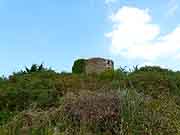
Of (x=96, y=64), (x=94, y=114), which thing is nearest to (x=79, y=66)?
(x=96, y=64)

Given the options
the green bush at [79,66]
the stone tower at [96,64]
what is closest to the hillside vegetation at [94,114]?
the stone tower at [96,64]

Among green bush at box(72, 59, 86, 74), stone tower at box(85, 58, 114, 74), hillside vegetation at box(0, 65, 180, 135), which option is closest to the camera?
hillside vegetation at box(0, 65, 180, 135)

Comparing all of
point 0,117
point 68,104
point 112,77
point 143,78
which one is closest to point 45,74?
point 112,77

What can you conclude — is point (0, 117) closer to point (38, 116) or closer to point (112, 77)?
point (38, 116)

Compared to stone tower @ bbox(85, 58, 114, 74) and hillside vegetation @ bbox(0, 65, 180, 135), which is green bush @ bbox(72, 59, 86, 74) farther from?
hillside vegetation @ bbox(0, 65, 180, 135)

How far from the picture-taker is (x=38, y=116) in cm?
945

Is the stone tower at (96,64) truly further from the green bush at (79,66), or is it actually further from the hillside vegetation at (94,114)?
the hillside vegetation at (94,114)

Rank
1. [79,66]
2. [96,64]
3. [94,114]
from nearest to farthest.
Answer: [94,114], [96,64], [79,66]

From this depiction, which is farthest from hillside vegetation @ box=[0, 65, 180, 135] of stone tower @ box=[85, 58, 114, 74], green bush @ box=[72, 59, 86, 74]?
green bush @ box=[72, 59, 86, 74]

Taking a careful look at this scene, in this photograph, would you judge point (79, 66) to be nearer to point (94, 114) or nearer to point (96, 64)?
point (96, 64)

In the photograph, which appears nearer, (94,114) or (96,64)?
(94,114)

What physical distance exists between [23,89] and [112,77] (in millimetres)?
3182

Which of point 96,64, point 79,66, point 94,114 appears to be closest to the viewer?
point 94,114

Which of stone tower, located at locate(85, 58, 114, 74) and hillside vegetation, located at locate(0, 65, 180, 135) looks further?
stone tower, located at locate(85, 58, 114, 74)
